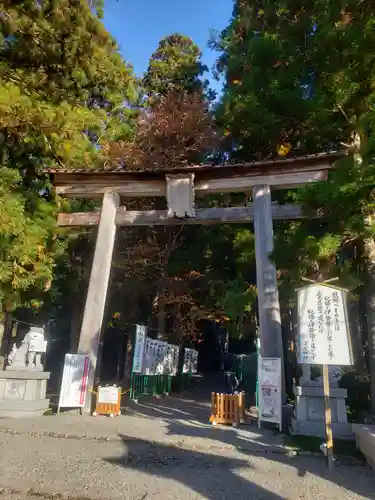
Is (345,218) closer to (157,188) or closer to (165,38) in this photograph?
(157,188)

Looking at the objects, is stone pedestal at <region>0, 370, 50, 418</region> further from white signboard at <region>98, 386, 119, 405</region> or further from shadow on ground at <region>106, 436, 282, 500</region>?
shadow on ground at <region>106, 436, 282, 500</region>

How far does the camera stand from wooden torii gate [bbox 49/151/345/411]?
914cm

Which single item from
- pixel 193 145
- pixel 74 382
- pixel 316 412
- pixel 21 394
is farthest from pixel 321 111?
pixel 21 394

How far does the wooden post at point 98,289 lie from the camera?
8914 mm

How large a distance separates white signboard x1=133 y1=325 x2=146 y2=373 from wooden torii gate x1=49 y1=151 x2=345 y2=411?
3.48 ft

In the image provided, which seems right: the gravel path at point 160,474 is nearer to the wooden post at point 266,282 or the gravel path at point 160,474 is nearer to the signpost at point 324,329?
the signpost at point 324,329

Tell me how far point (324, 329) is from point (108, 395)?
549 centimetres

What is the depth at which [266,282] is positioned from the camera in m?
8.81

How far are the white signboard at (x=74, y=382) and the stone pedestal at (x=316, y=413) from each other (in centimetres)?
478

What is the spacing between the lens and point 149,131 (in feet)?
49.2

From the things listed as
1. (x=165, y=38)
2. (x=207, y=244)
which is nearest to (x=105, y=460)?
(x=207, y=244)

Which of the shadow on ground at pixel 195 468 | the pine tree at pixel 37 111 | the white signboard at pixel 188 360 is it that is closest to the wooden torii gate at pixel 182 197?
the pine tree at pixel 37 111

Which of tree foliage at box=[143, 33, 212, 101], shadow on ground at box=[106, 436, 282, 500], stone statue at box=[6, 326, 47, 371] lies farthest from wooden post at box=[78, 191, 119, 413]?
tree foliage at box=[143, 33, 212, 101]

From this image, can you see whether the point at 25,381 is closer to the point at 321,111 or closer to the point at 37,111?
the point at 37,111
